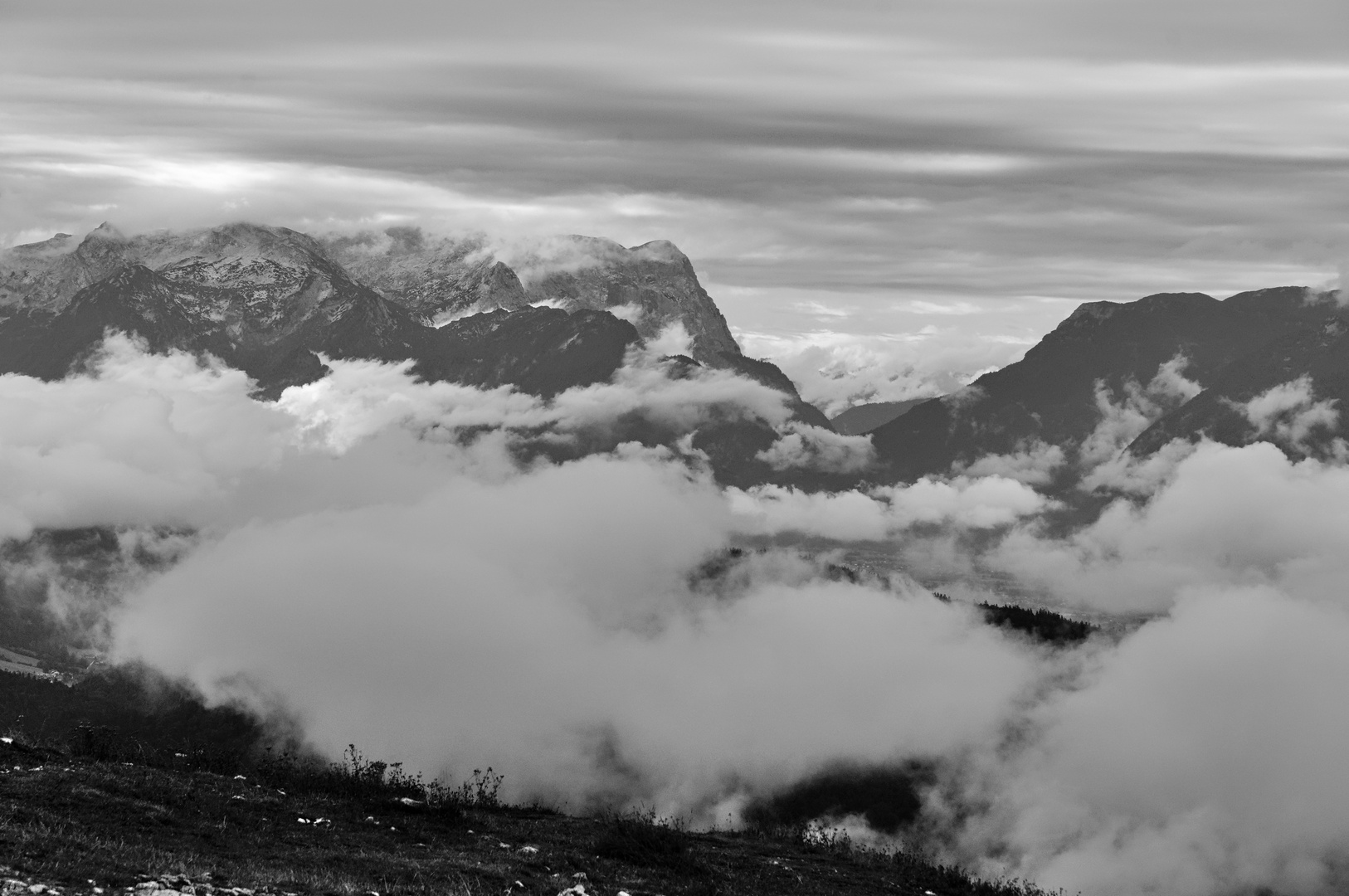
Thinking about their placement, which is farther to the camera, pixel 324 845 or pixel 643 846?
pixel 643 846

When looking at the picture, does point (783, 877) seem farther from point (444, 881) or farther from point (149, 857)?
point (149, 857)

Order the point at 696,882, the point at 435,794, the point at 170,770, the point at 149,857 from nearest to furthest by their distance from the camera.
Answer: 1. the point at 149,857
2. the point at 696,882
3. the point at 170,770
4. the point at 435,794

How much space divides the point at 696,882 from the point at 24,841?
1238 inches

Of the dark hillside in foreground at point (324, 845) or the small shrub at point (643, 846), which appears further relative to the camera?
the small shrub at point (643, 846)

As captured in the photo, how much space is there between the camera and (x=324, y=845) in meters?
61.1

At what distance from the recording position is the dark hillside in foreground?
46.7 m

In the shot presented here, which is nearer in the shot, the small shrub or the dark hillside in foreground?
the dark hillside in foreground

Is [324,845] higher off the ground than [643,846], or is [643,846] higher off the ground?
[324,845]

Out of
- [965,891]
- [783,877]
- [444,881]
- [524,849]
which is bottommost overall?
[965,891]

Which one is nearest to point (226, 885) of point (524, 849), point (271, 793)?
point (524, 849)

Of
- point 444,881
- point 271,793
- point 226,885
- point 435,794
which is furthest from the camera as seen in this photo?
point 435,794

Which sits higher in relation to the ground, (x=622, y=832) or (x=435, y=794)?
(x=622, y=832)

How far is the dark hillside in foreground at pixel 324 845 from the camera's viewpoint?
46.7 metres

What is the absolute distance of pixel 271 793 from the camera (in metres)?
74.3
